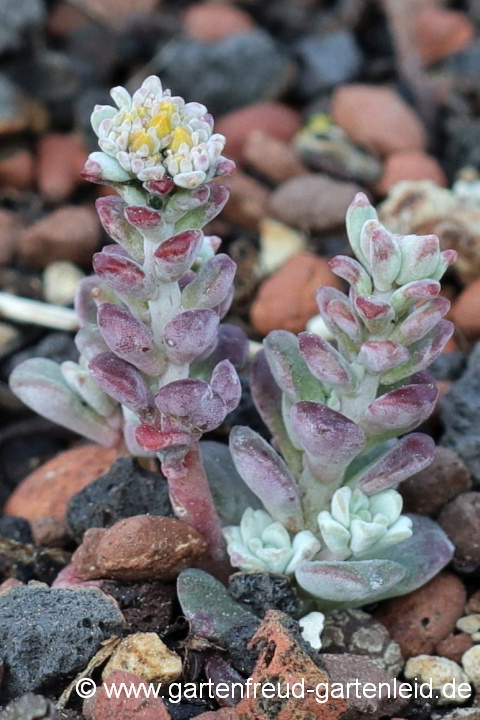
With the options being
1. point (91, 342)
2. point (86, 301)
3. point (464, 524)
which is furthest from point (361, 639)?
point (86, 301)

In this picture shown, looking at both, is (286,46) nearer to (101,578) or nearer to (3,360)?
(3,360)

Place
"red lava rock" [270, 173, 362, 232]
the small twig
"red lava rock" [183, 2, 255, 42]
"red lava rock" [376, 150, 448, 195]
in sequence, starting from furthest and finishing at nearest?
"red lava rock" [183, 2, 255, 42] → "red lava rock" [376, 150, 448, 195] → "red lava rock" [270, 173, 362, 232] → the small twig

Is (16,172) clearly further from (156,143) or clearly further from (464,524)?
(464,524)

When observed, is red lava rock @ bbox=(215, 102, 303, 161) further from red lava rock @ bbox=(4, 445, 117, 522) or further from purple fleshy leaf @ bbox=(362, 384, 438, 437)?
purple fleshy leaf @ bbox=(362, 384, 438, 437)

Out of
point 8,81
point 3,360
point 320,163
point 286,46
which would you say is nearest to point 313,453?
point 3,360

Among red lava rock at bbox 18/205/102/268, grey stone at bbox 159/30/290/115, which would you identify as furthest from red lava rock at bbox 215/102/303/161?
red lava rock at bbox 18/205/102/268

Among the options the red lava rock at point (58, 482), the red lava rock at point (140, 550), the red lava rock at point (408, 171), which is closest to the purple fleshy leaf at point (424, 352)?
the red lava rock at point (140, 550)

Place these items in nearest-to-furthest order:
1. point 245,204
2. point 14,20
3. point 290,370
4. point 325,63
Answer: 1. point 290,370
2. point 245,204
3. point 14,20
4. point 325,63
